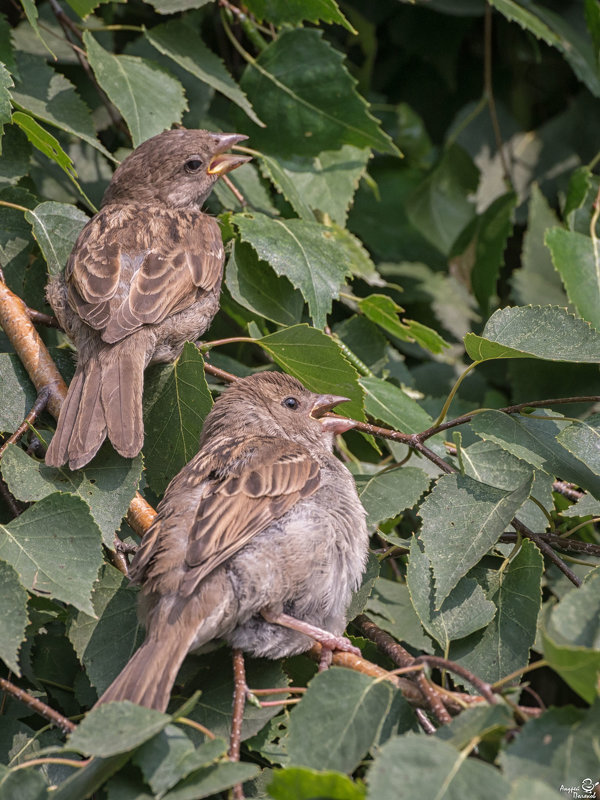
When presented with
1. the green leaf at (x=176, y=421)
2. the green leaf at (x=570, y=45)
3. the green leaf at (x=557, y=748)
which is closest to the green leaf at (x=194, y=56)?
the green leaf at (x=176, y=421)

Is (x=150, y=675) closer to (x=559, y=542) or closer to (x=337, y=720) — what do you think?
(x=337, y=720)

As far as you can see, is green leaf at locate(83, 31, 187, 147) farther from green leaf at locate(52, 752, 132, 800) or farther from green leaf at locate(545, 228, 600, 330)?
green leaf at locate(52, 752, 132, 800)

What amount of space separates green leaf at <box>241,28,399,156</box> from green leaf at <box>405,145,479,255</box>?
3.73ft

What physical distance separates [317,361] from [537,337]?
0.68m

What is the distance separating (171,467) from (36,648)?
66cm

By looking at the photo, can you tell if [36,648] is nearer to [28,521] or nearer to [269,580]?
[28,521]

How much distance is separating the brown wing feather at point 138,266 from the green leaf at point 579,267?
1246mm

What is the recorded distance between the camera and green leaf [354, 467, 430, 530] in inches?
109

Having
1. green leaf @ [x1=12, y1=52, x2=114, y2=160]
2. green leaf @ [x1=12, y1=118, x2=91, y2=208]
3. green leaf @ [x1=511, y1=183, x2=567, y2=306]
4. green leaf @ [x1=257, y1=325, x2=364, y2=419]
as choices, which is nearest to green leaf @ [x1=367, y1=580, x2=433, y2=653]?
green leaf @ [x1=257, y1=325, x2=364, y2=419]

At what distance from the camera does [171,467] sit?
9.52 ft

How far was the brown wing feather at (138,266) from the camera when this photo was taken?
3.02 meters

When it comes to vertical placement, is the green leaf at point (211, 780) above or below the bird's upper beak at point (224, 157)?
below

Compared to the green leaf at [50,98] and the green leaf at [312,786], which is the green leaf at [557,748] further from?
the green leaf at [50,98]

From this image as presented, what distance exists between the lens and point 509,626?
2424 mm
